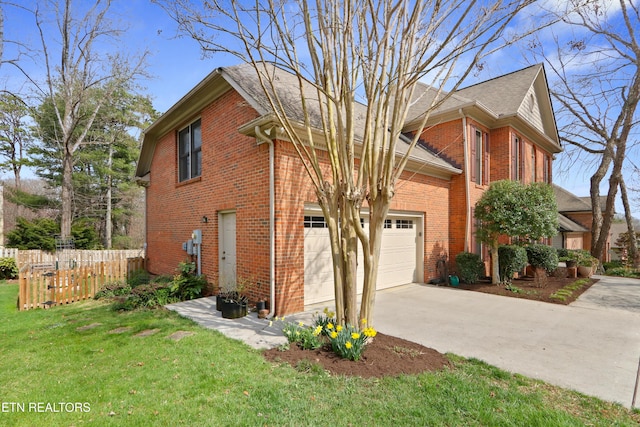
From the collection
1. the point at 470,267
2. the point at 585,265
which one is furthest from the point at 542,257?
the point at 470,267

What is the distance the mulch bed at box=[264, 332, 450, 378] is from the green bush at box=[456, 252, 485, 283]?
243 inches

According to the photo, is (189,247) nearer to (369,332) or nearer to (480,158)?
(369,332)

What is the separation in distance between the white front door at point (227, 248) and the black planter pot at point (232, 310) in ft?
4.86

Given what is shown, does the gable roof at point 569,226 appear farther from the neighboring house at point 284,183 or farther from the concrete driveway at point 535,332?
the concrete driveway at point 535,332

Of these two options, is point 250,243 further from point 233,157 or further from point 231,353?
point 231,353

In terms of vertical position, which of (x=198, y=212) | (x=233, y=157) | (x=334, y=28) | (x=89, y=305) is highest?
(x=334, y=28)

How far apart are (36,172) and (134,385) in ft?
84.9

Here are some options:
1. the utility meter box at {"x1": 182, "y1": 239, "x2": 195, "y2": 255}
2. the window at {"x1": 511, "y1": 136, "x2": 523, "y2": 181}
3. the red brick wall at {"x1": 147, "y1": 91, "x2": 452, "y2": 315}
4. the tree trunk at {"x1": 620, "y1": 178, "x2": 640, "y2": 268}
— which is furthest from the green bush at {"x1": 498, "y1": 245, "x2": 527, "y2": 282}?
the utility meter box at {"x1": 182, "y1": 239, "x2": 195, "y2": 255}

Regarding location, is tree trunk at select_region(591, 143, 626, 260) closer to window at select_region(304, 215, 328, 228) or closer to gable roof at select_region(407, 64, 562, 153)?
gable roof at select_region(407, 64, 562, 153)

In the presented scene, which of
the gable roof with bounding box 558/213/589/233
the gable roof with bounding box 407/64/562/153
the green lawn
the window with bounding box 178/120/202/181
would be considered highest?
the gable roof with bounding box 407/64/562/153

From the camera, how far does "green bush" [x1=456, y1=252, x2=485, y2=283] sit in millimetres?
9812

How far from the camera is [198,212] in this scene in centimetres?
883

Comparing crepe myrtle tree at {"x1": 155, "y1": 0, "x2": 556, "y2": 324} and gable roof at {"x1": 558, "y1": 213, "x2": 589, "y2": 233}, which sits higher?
crepe myrtle tree at {"x1": 155, "y1": 0, "x2": 556, "y2": 324}

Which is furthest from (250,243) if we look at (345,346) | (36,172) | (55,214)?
(36,172)
